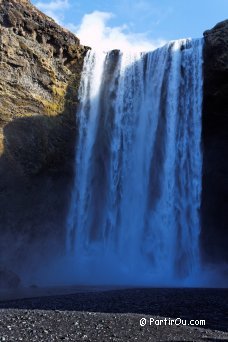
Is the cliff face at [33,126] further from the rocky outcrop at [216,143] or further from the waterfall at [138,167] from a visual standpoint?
the rocky outcrop at [216,143]

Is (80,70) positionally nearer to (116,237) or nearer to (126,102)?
(126,102)

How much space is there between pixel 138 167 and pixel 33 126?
21.6ft

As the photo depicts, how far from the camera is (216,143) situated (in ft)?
87.1

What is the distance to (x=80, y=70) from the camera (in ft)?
93.4

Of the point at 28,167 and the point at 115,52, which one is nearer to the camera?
the point at 28,167

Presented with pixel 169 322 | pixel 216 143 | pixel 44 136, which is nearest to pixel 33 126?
pixel 44 136

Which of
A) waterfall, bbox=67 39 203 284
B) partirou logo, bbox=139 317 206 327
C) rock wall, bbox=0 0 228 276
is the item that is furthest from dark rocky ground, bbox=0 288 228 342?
rock wall, bbox=0 0 228 276

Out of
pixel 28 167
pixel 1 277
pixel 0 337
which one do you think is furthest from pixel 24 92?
pixel 0 337

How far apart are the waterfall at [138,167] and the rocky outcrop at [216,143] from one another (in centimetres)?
72

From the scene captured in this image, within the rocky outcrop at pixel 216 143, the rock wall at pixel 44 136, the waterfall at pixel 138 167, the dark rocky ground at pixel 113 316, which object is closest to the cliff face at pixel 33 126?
the rock wall at pixel 44 136

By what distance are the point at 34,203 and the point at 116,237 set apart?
5.01m

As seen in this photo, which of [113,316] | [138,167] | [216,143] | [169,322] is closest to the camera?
[169,322]

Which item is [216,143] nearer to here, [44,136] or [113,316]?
[44,136]

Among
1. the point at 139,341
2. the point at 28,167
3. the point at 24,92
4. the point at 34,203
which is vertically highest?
the point at 24,92
